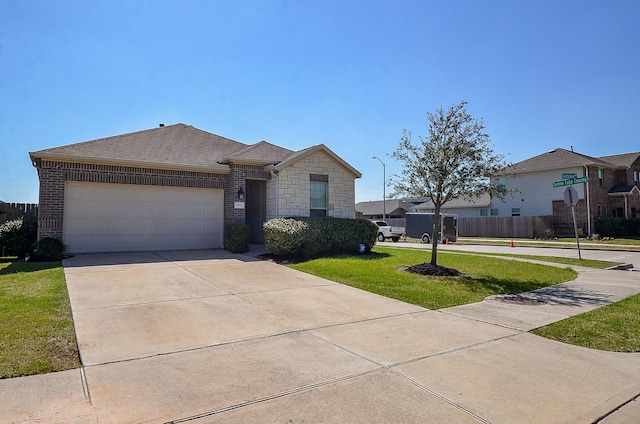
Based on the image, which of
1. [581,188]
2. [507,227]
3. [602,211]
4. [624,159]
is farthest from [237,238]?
[624,159]

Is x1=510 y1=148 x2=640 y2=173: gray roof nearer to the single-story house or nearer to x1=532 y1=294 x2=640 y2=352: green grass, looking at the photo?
the single-story house

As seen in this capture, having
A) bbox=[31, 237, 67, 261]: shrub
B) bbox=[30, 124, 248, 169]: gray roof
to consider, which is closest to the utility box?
bbox=[30, 124, 248, 169]: gray roof

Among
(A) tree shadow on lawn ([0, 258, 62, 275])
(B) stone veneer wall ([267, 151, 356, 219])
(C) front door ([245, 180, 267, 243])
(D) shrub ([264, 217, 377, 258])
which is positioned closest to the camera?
(A) tree shadow on lawn ([0, 258, 62, 275])

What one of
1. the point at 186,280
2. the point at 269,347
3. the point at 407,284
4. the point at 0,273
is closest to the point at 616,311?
the point at 407,284

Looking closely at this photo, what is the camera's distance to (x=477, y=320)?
6.20m

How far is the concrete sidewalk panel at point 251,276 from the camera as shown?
8.59m

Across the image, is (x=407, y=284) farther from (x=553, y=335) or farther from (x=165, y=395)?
(x=165, y=395)

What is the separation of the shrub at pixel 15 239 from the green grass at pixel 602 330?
48.5ft

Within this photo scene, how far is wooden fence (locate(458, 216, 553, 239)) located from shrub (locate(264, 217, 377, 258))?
20.9 meters

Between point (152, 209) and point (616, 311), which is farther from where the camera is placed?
point (152, 209)

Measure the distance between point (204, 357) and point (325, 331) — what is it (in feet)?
5.75

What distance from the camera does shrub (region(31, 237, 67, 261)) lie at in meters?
11.8

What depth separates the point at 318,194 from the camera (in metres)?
15.7

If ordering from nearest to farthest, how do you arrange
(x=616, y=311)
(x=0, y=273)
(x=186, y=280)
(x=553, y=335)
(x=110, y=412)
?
(x=110, y=412) → (x=553, y=335) → (x=616, y=311) → (x=186, y=280) → (x=0, y=273)
